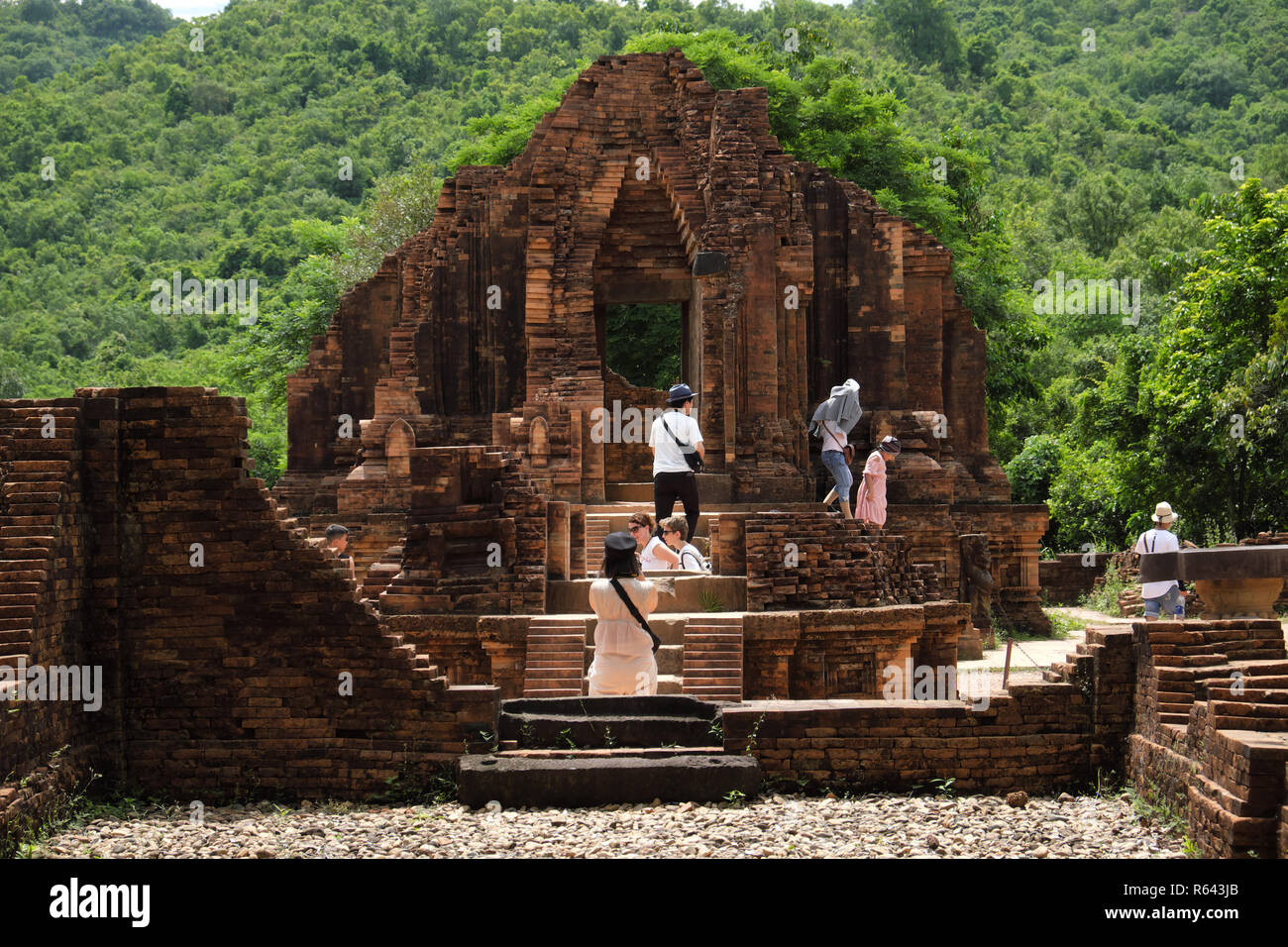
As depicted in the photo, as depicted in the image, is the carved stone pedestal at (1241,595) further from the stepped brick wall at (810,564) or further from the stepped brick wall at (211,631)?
the stepped brick wall at (211,631)

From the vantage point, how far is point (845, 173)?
27766 mm

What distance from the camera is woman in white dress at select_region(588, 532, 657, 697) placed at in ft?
31.5

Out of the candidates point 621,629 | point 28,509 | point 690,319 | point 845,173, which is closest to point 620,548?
point 621,629

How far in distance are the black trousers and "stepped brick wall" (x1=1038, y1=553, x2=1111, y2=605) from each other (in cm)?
1253

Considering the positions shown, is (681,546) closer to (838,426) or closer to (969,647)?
(838,426)

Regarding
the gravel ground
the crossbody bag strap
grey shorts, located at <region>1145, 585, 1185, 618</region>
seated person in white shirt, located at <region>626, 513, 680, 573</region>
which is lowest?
the gravel ground

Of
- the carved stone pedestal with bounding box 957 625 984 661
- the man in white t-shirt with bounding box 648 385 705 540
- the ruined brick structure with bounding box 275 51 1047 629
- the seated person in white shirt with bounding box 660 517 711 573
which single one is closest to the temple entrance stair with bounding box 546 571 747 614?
the seated person in white shirt with bounding box 660 517 711 573

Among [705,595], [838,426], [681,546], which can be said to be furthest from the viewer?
[838,426]

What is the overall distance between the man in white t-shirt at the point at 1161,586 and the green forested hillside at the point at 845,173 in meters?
9.53

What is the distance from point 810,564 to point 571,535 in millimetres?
2397

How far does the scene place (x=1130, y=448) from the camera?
83.5 ft

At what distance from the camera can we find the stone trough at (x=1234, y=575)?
9.77m

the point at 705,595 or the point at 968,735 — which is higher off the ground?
the point at 705,595

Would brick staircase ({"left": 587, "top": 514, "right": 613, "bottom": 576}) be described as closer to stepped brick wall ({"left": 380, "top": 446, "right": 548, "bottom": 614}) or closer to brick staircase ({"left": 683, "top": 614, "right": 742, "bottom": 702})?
stepped brick wall ({"left": 380, "top": 446, "right": 548, "bottom": 614})
